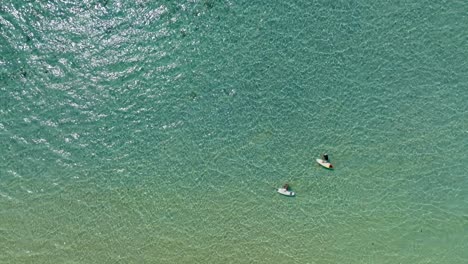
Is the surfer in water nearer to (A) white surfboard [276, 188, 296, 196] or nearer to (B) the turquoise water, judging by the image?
(B) the turquoise water

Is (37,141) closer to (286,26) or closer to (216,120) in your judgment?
(216,120)

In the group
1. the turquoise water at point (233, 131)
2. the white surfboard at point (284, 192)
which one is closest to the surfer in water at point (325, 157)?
the turquoise water at point (233, 131)

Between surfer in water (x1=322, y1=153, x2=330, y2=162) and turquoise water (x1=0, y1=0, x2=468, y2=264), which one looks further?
surfer in water (x1=322, y1=153, x2=330, y2=162)

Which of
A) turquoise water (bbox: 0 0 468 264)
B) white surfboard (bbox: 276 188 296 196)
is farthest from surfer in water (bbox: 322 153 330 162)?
white surfboard (bbox: 276 188 296 196)

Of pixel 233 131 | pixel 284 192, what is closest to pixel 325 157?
pixel 284 192

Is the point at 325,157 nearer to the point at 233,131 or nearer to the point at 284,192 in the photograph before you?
the point at 284,192

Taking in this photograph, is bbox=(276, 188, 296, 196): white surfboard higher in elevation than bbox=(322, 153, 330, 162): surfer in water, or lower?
lower

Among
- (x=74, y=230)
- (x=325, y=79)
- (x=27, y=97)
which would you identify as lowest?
(x=74, y=230)

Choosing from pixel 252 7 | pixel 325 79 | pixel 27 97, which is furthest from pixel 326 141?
pixel 27 97
